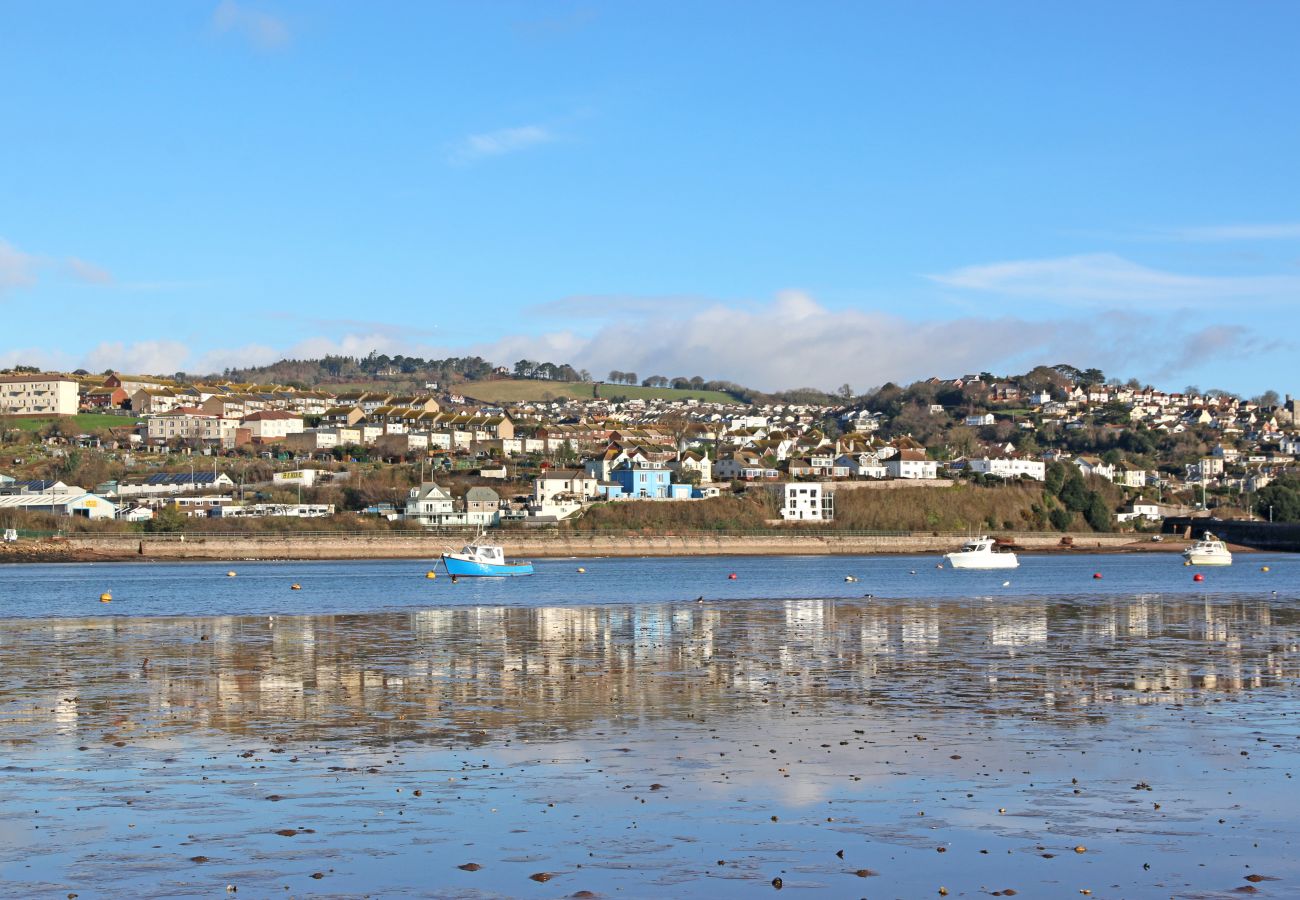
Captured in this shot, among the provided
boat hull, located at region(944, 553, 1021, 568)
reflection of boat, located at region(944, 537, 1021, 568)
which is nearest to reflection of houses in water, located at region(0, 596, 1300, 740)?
boat hull, located at region(944, 553, 1021, 568)

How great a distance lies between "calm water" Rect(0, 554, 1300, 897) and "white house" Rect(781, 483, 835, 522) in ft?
341

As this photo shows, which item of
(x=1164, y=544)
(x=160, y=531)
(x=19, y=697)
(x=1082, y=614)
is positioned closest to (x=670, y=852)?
(x=19, y=697)

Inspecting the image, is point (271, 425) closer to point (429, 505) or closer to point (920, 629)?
point (429, 505)

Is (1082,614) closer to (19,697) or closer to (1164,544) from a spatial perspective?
(19,697)

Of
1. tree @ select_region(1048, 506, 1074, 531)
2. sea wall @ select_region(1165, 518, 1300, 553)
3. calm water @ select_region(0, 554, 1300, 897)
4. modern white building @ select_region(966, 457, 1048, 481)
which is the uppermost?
modern white building @ select_region(966, 457, 1048, 481)

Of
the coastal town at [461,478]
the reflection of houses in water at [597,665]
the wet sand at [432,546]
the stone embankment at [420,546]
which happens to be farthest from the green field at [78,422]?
the reflection of houses in water at [597,665]

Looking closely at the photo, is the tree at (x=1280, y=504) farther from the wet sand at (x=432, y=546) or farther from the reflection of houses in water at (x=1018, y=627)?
the reflection of houses in water at (x=1018, y=627)

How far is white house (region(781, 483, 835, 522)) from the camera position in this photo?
14062 centimetres

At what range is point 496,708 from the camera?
2134 cm

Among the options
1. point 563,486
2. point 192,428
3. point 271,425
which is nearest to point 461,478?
point 563,486

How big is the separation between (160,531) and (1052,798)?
356 feet

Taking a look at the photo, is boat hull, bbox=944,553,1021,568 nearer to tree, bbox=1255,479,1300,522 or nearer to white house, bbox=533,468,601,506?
white house, bbox=533,468,601,506

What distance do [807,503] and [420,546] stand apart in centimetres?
4643

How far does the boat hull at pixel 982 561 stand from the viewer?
86750 millimetres
